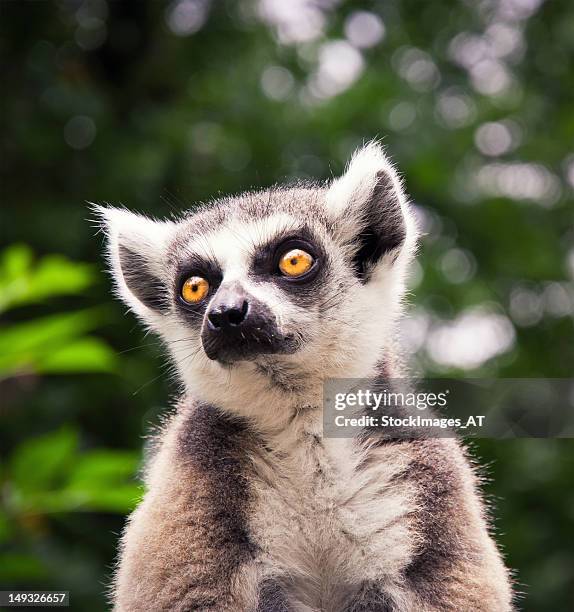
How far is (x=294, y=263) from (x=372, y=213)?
1.15ft

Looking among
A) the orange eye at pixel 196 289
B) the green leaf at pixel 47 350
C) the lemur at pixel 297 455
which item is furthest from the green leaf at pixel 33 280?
the orange eye at pixel 196 289

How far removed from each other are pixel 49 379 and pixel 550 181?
431 centimetres

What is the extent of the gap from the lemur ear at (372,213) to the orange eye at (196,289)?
0.49 m

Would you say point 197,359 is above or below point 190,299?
below

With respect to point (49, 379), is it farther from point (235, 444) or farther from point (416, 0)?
point (416, 0)

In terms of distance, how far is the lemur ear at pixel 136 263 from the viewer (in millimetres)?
2906

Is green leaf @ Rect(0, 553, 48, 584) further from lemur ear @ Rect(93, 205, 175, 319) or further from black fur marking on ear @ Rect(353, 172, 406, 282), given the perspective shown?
black fur marking on ear @ Rect(353, 172, 406, 282)

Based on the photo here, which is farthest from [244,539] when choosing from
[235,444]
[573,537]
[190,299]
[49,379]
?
[573,537]

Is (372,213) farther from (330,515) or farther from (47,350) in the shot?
(47,350)

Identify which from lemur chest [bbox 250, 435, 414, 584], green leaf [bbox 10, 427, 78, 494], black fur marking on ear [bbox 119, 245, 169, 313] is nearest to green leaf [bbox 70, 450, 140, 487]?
green leaf [bbox 10, 427, 78, 494]

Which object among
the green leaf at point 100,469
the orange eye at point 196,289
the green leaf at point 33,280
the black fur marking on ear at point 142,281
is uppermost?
the green leaf at point 33,280

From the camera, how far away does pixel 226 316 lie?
227 cm

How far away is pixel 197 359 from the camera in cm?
260

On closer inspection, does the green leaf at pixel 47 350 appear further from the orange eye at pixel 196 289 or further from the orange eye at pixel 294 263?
the orange eye at pixel 294 263
